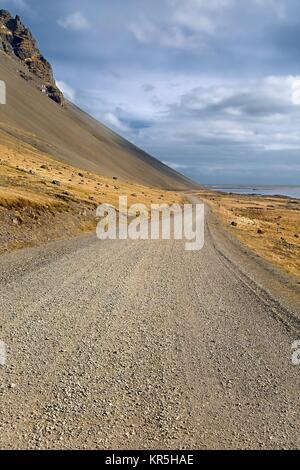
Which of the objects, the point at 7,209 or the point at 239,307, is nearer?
the point at 239,307

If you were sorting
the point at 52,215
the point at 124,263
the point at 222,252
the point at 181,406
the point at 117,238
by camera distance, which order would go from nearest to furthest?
the point at 181,406 → the point at 124,263 → the point at 222,252 → the point at 117,238 → the point at 52,215

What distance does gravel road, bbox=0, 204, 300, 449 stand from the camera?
6.51 m

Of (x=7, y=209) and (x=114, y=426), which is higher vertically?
(x=7, y=209)

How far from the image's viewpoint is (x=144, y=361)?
9.01 m

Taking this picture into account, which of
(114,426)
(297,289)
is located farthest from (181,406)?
(297,289)

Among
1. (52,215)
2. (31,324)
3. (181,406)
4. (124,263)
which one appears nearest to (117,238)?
(52,215)

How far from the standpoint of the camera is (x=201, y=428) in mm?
6652

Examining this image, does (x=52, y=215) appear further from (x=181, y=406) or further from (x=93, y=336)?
(x=181, y=406)

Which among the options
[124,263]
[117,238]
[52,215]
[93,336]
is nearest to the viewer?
[93,336]

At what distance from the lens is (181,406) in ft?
23.9

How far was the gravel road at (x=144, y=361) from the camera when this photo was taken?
6.51m

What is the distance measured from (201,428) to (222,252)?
744 inches

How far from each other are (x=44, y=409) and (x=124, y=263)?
12521 millimetres
